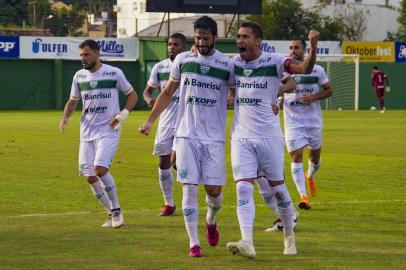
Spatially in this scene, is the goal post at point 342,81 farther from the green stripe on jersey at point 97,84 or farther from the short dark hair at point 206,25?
the short dark hair at point 206,25

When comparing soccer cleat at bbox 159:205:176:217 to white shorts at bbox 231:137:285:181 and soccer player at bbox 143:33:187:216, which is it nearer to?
soccer player at bbox 143:33:187:216

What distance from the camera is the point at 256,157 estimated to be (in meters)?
11.2

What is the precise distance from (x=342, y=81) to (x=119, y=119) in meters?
46.0

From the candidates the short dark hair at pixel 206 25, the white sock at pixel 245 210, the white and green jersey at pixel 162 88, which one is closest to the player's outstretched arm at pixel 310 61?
the short dark hair at pixel 206 25

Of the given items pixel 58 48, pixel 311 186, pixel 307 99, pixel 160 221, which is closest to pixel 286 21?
pixel 58 48

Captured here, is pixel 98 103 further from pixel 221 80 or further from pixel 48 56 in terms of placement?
pixel 48 56

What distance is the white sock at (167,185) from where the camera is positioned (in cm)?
1485

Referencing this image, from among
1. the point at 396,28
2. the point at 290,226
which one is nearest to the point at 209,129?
the point at 290,226

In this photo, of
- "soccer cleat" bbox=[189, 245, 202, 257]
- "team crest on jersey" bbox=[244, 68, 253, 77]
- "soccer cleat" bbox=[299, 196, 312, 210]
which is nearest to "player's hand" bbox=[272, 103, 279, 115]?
"team crest on jersey" bbox=[244, 68, 253, 77]

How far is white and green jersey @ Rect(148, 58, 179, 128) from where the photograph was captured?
1498 centimetres

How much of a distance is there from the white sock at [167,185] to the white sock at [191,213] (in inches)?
144

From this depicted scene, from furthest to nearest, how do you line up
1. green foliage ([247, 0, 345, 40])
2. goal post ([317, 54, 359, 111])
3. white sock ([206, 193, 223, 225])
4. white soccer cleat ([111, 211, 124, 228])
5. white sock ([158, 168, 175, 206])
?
green foliage ([247, 0, 345, 40]) → goal post ([317, 54, 359, 111]) → white sock ([158, 168, 175, 206]) → white soccer cleat ([111, 211, 124, 228]) → white sock ([206, 193, 223, 225])

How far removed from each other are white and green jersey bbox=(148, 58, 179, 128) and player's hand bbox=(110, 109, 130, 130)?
4.47 ft

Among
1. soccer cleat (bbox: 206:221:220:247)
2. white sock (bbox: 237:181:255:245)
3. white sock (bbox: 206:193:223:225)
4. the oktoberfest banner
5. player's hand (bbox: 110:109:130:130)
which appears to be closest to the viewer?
white sock (bbox: 237:181:255:245)
